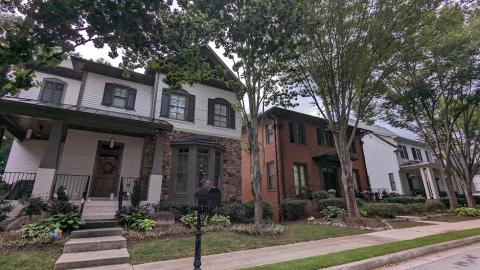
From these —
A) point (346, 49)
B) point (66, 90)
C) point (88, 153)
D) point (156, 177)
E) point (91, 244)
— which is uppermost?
point (346, 49)

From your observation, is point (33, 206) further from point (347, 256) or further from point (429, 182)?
point (429, 182)

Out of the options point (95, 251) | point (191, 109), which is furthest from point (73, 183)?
point (191, 109)

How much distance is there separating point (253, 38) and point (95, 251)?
25.8 feet

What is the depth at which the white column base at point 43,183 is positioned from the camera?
8.43m

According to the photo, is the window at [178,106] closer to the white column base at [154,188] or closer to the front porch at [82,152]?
the front porch at [82,152]

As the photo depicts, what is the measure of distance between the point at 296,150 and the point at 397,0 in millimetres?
10002

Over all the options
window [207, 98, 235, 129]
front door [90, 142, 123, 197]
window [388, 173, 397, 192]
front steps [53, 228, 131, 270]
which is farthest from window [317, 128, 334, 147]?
front steps [53, 228, 131, 270]

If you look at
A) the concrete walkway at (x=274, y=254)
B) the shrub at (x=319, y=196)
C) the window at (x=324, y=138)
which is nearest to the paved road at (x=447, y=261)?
the concrete walkway at (x=274, y=254)

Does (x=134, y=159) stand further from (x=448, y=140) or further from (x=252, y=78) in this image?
(x=448, y=140)

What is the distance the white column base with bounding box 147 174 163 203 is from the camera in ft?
32.9

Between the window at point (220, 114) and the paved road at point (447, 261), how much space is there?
9986mm

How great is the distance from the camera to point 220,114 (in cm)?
1385

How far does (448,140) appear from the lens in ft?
51.4

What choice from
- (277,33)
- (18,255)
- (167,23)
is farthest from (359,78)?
(18,255)
